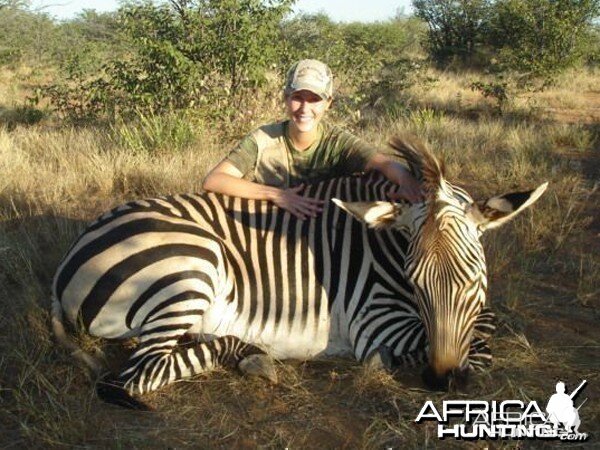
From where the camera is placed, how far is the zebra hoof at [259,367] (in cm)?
299

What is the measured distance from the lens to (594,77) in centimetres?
1571

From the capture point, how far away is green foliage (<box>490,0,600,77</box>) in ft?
40.1

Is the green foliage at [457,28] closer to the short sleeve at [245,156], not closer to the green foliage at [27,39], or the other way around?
the green foliage at [27,39]

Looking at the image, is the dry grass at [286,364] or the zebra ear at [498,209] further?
the zebra ear at [498,209]

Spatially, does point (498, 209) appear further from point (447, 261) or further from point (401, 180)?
point (401, 180)

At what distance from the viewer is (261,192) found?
3.37 meters

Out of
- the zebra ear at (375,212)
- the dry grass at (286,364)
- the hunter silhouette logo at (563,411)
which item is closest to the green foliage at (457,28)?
the dry grass at (286,364)

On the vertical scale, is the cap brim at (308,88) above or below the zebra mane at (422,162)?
above

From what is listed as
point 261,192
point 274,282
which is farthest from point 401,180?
point 274,282

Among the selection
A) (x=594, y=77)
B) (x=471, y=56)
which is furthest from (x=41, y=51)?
(x=594, y=77)

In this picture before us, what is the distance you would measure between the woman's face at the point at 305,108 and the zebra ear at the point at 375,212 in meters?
1.07

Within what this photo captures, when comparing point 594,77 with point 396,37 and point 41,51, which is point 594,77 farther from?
point 41,51

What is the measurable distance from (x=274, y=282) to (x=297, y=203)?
0.46 metres

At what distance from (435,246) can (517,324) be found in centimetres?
123
